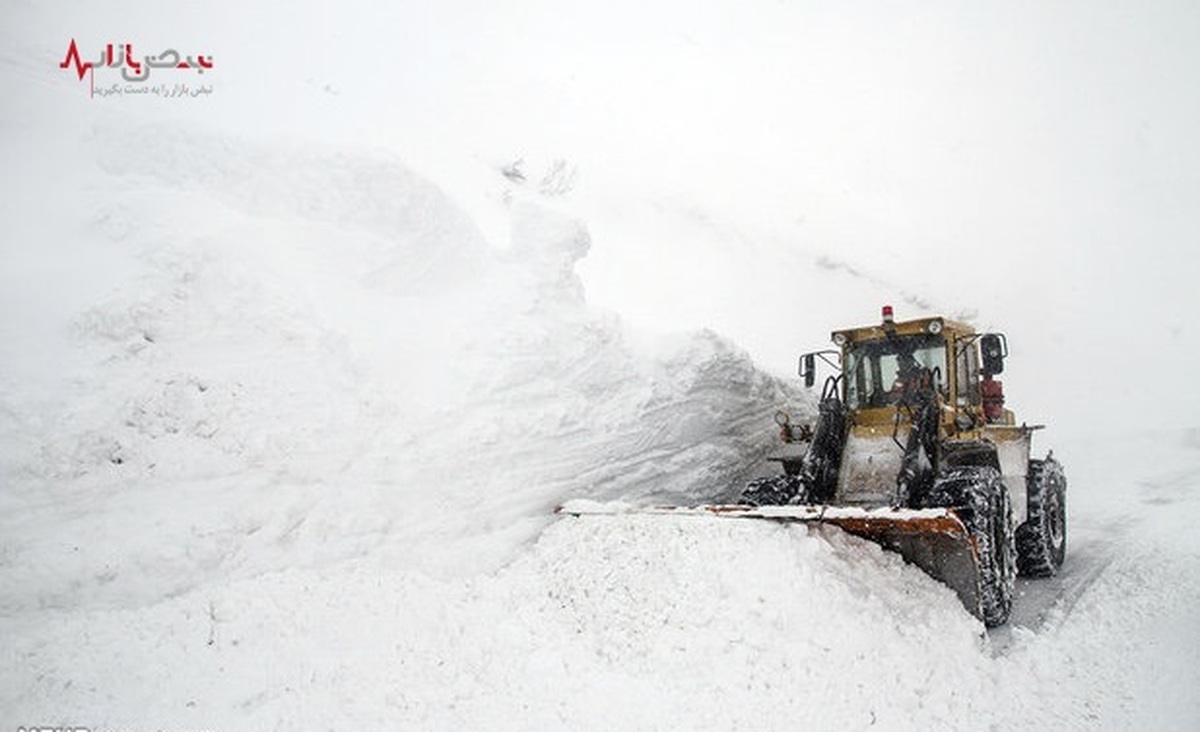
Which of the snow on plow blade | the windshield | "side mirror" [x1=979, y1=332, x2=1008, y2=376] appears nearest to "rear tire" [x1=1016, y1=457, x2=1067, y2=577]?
"side mirror" [x1=979, y1=332, x2=1008, y2=376]

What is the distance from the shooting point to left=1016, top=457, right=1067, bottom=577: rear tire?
7121 mm

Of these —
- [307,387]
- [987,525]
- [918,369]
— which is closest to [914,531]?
[987,525]

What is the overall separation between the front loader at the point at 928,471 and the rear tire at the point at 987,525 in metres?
0.01

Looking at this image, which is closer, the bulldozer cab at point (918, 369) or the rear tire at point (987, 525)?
the rear tire at point (987, 525)

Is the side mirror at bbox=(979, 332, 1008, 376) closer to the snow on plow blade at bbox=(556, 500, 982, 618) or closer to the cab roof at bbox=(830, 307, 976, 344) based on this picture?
the cab roof at bbox=(830, 307, 976, 344)

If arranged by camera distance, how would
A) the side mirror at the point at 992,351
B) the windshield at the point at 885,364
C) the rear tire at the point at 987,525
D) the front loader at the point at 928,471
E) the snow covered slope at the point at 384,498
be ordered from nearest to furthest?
1. the snow covered slope at the point at 384,498
2. the front loader at the point at 928,471
3. the rear tire at the point at 987,525
4. the side mirror at the point at 992,351
5. the windshield at the point at 885,364

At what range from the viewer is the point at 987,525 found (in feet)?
18.6

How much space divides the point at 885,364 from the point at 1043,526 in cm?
239

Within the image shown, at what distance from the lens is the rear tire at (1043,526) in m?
7.12

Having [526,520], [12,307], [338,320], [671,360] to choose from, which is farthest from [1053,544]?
[12,307]

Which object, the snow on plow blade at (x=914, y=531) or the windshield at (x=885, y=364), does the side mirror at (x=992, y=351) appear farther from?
the snow on plow blade at (x=914, y=531)

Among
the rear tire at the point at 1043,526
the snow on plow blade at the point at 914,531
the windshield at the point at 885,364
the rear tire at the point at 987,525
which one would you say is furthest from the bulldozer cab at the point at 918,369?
the snow on plow blade at the point at 914,531

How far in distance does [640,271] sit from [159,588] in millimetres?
13584

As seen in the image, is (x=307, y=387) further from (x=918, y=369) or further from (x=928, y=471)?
(x=918, y=369)
